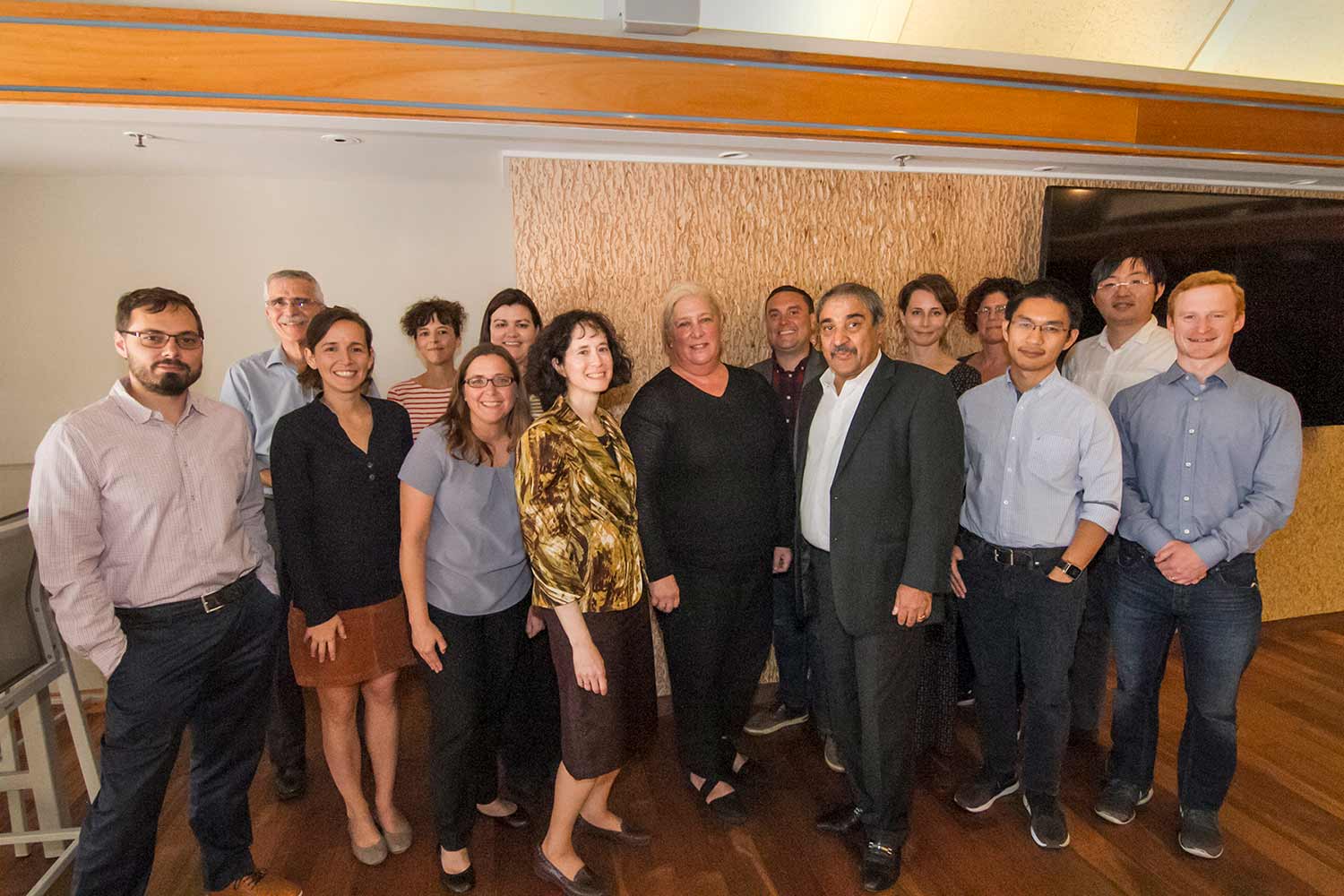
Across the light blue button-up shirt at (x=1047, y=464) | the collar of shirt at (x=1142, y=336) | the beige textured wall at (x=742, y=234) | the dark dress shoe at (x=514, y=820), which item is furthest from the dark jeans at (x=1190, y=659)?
the dark dress shoe at (x=514, y=820)

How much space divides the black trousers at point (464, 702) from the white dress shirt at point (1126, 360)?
7.66 feet

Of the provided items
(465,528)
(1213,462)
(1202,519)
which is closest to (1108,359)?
(1213,462)

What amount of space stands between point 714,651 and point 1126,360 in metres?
1.99

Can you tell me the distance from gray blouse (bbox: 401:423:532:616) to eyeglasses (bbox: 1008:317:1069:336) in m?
1.63

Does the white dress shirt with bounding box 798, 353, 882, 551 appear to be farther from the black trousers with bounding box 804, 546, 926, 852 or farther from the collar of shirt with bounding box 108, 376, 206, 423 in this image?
the collar of shirt with bounding box 108, 376, 206, 423

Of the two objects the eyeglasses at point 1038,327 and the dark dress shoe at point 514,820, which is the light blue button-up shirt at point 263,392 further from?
the eyeglasses at point 1038,327

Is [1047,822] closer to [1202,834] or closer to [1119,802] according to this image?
[1119,802]

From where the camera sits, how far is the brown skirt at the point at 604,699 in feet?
6.48

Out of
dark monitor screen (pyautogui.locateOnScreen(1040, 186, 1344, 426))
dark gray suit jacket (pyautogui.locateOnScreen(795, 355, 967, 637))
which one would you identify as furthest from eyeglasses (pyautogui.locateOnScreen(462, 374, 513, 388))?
dark monitor screen (pyautogui.locateOnScreen(1040, 186, 1344, 426))

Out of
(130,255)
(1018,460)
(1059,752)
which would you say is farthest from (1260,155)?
(130,255)

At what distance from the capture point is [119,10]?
2.14 metres

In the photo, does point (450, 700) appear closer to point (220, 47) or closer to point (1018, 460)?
point (1018, 460)

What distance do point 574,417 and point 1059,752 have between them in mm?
1959

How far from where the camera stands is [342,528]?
2.09 metres
